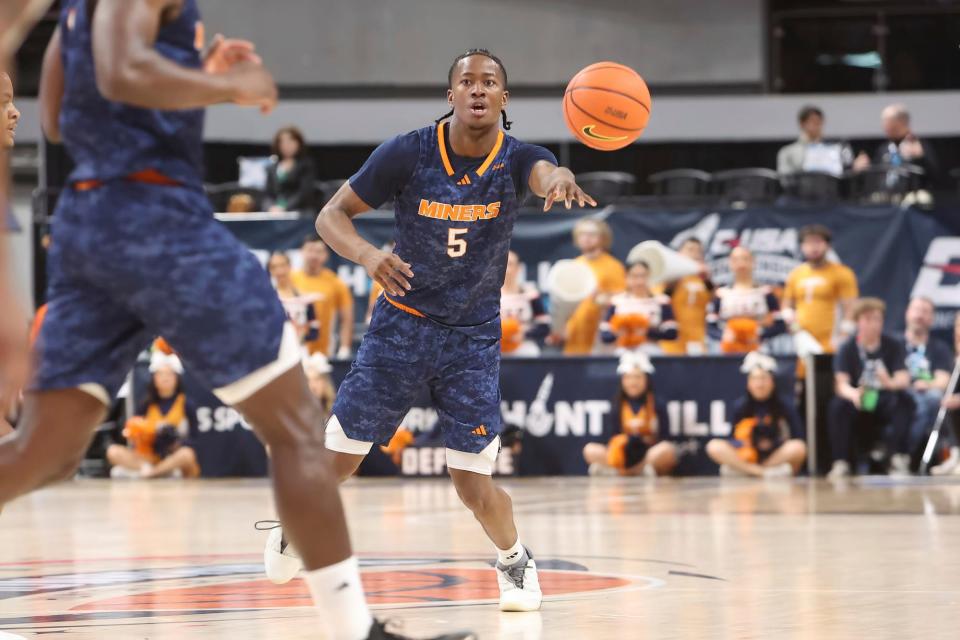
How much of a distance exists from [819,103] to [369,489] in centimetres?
1062

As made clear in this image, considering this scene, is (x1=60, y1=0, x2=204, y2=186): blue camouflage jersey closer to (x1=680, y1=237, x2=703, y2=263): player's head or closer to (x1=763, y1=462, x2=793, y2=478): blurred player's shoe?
(x1=763, y1=462, x2=793, y2=478): blurred player's shoe

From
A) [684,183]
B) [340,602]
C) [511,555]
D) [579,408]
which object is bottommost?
[579,408]

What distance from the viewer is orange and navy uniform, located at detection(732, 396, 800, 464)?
1247cm

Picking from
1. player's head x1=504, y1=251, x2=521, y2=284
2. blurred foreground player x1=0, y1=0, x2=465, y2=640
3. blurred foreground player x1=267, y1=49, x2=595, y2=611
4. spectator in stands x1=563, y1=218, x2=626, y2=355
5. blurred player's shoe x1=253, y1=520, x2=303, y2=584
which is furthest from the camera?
spectator in stands x1=563, y1=218, x2=626, y2=355

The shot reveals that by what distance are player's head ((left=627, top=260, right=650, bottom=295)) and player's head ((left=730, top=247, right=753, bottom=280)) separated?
2.69 ft

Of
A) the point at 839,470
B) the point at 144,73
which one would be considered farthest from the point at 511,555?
the point at 839,470

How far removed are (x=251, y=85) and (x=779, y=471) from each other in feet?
32.0

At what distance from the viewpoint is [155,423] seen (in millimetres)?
13164

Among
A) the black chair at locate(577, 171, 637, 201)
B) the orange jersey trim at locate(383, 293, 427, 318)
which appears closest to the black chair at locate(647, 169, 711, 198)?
the black chair at locate(577, 171, 637, 201)

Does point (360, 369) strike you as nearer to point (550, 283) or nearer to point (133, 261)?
point (133, 261)

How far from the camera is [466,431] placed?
5.37 m

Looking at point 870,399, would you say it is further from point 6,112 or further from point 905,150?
point 6,112

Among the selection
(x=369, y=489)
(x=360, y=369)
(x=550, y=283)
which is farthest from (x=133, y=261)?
(x=550, y=283)

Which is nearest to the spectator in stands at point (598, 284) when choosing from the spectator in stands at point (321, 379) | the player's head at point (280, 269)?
the spectator in stands at point (321, 379)
